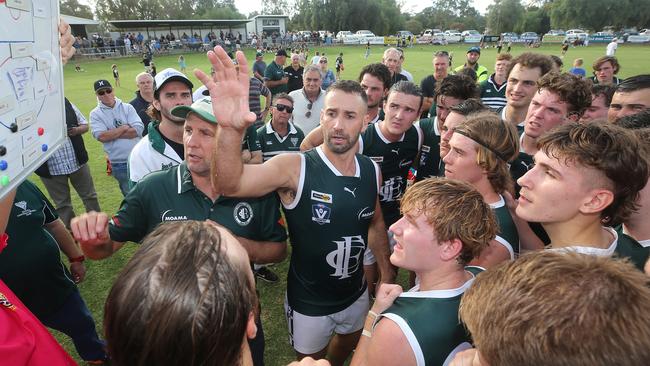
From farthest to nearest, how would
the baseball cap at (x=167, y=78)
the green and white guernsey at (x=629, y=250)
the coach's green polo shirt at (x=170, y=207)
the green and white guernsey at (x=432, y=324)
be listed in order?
the baseball cap at (x=167, y=78), the coach's green polo shirt at (x=170, y=207), the green and white guernsey at (x=629, y=250), the green and white guernsey at (x=432, y=324)

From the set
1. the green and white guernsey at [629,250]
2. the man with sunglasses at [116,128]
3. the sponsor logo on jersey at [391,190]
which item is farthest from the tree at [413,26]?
the green and white guernsey at [629,250]

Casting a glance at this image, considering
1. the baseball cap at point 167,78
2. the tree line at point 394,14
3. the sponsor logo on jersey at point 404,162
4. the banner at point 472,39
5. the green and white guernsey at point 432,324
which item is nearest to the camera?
the green and white guernsey at point 432,324

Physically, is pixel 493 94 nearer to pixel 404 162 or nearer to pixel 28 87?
pixel 404 162

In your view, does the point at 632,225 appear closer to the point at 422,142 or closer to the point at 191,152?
the point at 422,142

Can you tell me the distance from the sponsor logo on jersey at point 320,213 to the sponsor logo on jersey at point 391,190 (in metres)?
1.69

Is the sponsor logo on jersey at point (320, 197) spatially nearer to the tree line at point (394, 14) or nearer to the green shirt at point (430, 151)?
the green shirt at point (430, 151)

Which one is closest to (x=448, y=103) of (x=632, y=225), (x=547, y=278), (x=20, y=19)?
(x=632, y=225)

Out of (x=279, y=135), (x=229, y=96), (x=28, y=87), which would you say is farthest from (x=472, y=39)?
(x=28, y=87)

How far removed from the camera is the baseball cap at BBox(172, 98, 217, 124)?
259cm

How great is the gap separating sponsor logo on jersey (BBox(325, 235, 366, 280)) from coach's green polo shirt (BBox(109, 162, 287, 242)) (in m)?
0.74

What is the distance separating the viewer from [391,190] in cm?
446

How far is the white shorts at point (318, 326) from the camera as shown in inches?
117

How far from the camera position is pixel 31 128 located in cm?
156

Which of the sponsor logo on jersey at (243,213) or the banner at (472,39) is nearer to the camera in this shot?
the sponsor logo on jersey at (243,213)
